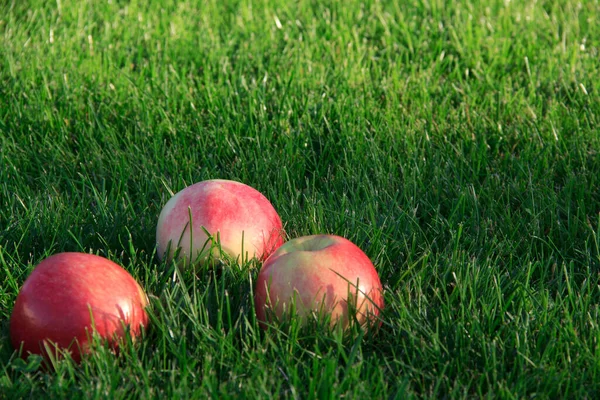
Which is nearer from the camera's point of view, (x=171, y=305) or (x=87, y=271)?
(x=87, y=271)

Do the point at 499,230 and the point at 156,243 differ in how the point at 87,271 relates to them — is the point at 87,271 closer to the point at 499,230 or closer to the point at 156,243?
the point at 156,243

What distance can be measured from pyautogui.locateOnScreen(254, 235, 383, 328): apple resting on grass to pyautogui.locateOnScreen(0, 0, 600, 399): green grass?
0.07 metres

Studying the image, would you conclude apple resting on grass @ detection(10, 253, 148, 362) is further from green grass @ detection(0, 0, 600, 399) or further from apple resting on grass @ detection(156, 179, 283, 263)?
apple resting on grass @ detection(156, 179, 283, 263)

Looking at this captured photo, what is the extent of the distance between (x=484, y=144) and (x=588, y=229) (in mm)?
607

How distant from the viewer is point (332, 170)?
9.97 feet

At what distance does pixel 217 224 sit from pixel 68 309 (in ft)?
1.68

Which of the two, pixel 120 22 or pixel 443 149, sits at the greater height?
pixel 120 22

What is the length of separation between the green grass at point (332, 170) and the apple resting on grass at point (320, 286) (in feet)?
0.23

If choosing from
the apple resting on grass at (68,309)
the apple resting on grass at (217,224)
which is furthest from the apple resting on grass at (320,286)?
the apple resting on grass at (68,309)

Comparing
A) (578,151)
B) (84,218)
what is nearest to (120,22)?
(84,218)

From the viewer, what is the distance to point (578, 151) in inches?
119

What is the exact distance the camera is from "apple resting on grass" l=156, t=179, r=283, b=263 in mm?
2271

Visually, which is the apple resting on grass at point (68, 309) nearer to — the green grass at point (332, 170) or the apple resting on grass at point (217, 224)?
the green grass at point (332, 170)

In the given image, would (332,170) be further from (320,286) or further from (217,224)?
(320,286)
